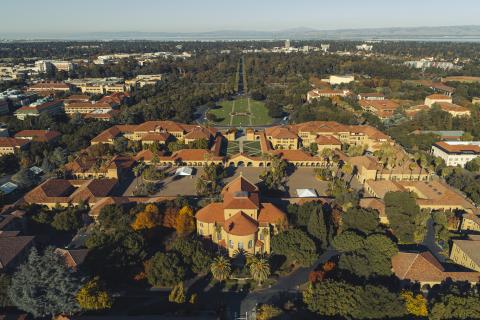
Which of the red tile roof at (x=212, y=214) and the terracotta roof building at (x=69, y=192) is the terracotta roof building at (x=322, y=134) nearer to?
the terracotta roof building at (x=69, y=192)

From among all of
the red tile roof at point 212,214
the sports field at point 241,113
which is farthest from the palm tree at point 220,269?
the sports field at point 241,113

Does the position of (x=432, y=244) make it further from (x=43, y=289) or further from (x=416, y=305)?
(x=43, y=289)

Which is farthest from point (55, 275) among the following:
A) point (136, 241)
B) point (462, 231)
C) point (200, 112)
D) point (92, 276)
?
point (200, 112)

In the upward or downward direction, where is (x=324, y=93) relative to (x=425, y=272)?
upward

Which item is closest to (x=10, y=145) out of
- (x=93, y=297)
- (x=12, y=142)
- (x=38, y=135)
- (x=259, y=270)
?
(x=12, y=142)

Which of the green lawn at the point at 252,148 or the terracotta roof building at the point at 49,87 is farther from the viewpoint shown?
the terracotta roof building at the point at 49,87

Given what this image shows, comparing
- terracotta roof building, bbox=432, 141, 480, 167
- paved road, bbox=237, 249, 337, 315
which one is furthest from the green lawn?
paved road, bbox=237, 249, 337, 315
